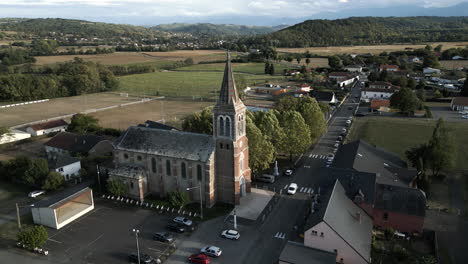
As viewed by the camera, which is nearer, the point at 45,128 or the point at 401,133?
the point at 401,133

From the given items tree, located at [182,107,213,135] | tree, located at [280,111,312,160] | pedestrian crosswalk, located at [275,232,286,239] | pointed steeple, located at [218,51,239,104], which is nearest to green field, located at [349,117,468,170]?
tree, located at [280,111,312,160]

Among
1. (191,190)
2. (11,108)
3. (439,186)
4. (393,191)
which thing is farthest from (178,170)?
(11,108)

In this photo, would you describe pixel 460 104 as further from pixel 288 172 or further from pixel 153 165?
pixel 153 165

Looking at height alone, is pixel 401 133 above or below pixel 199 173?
below

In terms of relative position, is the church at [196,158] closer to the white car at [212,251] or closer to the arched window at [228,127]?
the arched window at [228,127]

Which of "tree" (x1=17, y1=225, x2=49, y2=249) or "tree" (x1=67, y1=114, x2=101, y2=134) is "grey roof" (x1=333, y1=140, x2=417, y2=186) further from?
"tree" (x1=67, y1=114, x2=101, y2=134)

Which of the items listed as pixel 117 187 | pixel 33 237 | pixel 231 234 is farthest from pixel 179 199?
pixel 33 237

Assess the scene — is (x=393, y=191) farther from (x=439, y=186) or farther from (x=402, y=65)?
(x=402, y=65)
